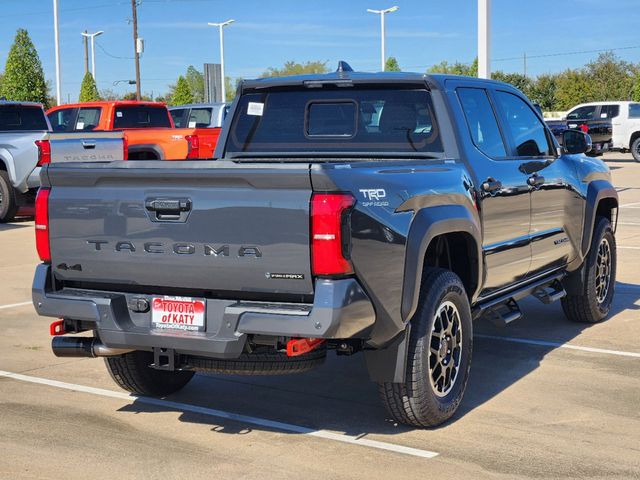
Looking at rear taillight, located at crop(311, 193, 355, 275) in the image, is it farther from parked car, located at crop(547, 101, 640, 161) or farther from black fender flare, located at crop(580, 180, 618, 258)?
parked car, located at crop(547, 101, 640, 161)

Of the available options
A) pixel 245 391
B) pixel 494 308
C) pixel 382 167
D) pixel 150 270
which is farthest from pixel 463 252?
pixel 150 270

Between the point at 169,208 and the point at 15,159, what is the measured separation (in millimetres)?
12933

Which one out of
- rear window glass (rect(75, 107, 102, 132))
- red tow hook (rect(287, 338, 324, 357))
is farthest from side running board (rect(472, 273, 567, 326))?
rear window glass (rect(75, 107, 102, 132))

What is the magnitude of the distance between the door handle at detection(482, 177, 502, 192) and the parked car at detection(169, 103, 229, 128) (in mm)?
17138

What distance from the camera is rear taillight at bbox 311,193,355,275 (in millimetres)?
4582

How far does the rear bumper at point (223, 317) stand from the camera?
4594 mm

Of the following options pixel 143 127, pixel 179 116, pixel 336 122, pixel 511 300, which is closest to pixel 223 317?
pixel 336 122

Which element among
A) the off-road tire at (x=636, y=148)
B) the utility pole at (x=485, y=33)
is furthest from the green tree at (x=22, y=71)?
the utility pole at (x=485, y=33)

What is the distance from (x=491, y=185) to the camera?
6.25 meters

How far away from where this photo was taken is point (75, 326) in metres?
5.37

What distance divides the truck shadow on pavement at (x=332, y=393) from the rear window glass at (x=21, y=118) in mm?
11758

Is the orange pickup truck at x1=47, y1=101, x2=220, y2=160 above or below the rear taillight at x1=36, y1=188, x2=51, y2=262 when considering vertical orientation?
above

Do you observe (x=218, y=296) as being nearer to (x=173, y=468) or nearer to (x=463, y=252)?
(x=173, y=468)

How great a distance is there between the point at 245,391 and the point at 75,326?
4.51ft
